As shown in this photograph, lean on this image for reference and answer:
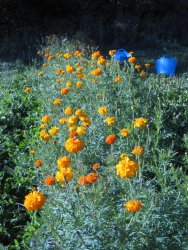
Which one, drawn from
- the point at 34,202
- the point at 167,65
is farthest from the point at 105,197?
the point at 167,65

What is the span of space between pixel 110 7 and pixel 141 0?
3.48 feet

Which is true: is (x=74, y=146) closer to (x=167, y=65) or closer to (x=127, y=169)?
(x=127, y=169)

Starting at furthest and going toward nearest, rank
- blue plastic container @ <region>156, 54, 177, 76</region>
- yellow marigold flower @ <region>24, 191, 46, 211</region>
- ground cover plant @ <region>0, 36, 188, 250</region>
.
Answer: blue plastic container @ <region>156, 54, 177, 76</region> < ground cover plant @ <region>0, 36, 188, 250</region> < yellow marigold flower @ <region>24, 191, 46, 211</region>

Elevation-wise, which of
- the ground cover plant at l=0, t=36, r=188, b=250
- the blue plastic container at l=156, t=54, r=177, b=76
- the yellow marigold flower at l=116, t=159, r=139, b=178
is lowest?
the blue plastic container at l=156, t=54, r=177, b=76

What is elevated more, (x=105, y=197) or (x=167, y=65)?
(x=105, y=197)

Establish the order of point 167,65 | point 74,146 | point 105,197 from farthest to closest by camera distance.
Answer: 1. point 167,65
2. point 105,197
3. point 74,146

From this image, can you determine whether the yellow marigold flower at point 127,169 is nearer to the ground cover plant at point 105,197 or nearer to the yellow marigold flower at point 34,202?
the ground cover plant at point 105,197

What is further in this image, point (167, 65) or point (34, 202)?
point (167, 65)

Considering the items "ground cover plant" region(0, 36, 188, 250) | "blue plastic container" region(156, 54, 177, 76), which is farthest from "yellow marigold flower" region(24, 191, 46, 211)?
"blue plastic container" region(156, 54, 177, 76)

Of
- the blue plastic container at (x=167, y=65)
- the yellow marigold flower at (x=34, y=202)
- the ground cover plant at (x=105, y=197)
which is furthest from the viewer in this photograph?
the blue plastic container at (x=167, y=65)

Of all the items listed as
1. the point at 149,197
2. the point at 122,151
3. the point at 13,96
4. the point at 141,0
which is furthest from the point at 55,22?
the point at 149,197

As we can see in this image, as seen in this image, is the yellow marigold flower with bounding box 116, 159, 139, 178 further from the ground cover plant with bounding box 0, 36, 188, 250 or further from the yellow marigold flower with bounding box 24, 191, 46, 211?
the yellow marigold flower with bounding box 24, 191, 46, 211

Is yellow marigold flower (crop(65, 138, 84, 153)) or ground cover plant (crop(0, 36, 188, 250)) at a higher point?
yellow marigold flower (crop(65, 138, 84, 153))

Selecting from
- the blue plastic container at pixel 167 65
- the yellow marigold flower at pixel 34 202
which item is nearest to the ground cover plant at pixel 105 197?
the yellow marigold flower at pixel 34 202
